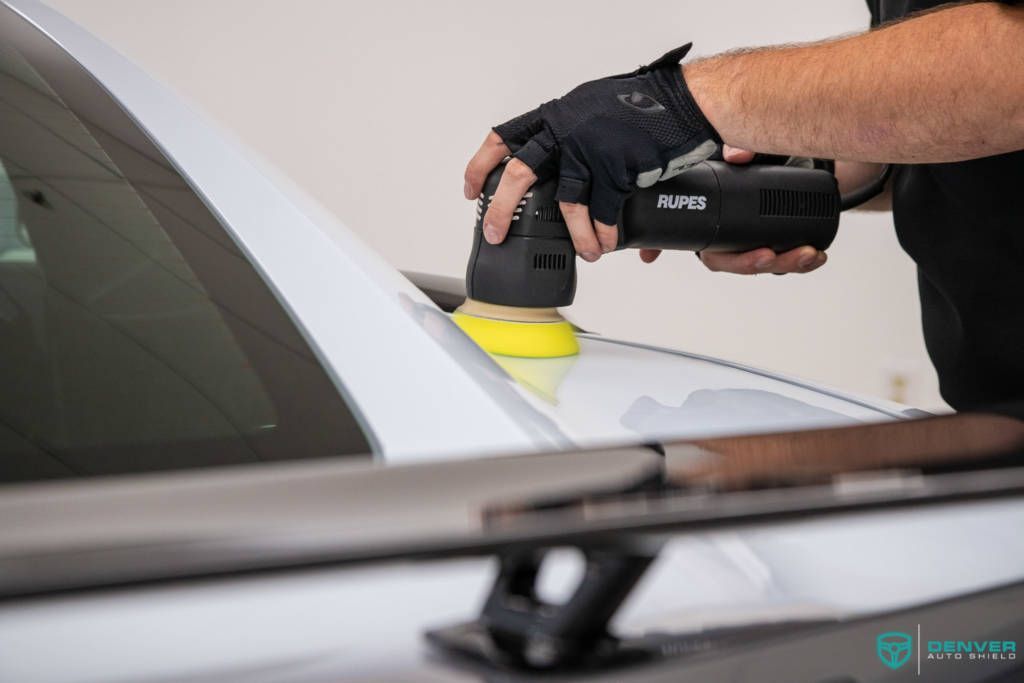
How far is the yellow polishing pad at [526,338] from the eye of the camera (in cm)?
97

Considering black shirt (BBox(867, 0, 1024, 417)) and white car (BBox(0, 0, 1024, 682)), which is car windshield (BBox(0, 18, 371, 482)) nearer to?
white car (BBox(0, 0, 1024, 682))

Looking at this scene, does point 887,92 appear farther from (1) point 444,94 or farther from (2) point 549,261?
(1) point 444,94

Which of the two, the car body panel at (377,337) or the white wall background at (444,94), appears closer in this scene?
the car body panel at (377,337)

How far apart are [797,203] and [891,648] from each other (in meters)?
0.89

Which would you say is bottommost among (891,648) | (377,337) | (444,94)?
(891,648)

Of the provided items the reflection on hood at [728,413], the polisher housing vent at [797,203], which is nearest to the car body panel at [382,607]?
the reflection on hood at [728,413]

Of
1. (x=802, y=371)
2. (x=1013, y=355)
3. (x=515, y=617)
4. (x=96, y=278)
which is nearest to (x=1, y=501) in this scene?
(x=515, y=617)

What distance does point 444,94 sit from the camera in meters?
3.01

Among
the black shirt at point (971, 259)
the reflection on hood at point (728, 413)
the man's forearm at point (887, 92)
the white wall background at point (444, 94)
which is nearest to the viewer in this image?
the reflection on hood at point (728, 413)

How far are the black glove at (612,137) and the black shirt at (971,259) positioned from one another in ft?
1.23

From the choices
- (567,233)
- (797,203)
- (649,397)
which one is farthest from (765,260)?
(649,397)

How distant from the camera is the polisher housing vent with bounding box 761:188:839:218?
1.13 m

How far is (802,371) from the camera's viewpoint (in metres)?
3.39

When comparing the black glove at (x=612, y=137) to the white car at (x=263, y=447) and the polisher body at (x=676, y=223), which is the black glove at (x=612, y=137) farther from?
the white car at (x=263, y=447)
